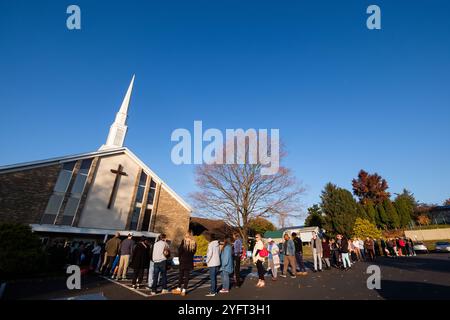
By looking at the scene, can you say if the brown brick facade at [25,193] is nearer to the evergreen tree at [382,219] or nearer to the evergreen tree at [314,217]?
the evergreen tree at [314,217]

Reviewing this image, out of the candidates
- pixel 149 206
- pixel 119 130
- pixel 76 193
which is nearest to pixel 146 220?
pixel 149 206

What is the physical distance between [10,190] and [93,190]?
17.9 ft

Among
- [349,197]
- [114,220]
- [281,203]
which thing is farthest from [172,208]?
[349,197]

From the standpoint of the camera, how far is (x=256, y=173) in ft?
77.1

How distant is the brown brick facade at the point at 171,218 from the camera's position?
2456cm

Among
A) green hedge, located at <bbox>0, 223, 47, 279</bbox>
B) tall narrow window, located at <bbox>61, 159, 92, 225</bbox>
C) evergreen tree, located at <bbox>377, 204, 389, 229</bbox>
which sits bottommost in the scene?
green hedge, located at <bbox>0, 223, 47, 279</bbox>

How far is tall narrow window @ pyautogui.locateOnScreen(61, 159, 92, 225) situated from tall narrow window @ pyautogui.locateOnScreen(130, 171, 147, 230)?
511 centimetres

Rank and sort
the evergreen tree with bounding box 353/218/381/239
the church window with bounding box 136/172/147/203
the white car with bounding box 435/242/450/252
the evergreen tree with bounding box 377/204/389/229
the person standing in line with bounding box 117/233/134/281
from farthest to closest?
1. the evergreen tree with bounding box 377/204/389/229
2. the evergreen tree with bounding box 353/218/381/239
3. the white car with bounding box 435/242/450/252
4. the church window with bounding box 136/172/147/203
5. the person standing in line with bounding box 117/233/134/281

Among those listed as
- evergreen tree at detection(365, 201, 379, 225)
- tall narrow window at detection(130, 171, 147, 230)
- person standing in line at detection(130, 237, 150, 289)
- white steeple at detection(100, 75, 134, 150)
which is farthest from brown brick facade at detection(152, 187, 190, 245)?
evergreen tree at detection(365, 201, 379, 225)

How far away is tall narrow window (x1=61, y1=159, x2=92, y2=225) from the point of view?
1855cm

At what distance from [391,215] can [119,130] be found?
50378 mm

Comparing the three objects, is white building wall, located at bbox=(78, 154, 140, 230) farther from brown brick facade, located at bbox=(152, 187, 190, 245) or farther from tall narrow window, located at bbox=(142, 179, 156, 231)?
brown brick facade, located at bbox=(152, 187, 190, 245)

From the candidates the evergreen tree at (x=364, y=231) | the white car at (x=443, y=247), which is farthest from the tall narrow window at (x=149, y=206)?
the white car at (x=443, y=247)
